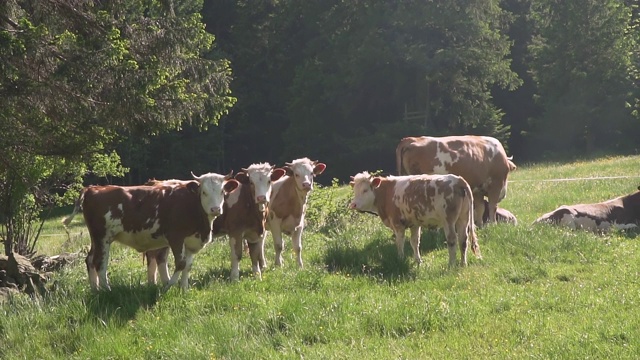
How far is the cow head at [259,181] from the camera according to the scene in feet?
44.5

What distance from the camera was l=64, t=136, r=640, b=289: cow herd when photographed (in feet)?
42.0

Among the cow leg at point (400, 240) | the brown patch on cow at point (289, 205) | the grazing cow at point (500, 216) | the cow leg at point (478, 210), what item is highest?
the brown patch on cow at point (289, 205)

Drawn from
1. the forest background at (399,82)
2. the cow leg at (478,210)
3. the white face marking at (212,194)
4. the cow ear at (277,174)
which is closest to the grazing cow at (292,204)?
the cow ear at (277,174)

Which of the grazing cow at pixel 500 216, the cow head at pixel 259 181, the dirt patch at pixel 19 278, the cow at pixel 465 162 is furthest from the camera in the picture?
the grazing cow at pixel 500 216

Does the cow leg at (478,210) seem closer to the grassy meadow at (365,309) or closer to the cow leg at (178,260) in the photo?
the grassy meadow at (365,309)

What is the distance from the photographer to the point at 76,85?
13.7 meters

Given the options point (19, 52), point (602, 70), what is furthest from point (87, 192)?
point (602, 70)

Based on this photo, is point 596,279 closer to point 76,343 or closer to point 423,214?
point 423,214

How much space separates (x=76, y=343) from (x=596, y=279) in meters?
7.67

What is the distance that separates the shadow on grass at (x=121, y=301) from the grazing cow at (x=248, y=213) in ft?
6.92

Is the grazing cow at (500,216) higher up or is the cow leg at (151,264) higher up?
the cow leg at (151,264)

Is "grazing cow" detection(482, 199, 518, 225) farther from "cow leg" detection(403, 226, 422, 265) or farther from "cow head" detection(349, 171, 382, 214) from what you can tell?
"cow leg" detection(403, 226, 422, 265)

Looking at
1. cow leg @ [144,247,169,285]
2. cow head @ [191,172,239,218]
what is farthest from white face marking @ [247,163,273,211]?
cow leg @ [144,247,169,285]

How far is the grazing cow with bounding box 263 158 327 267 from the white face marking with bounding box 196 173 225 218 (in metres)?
2.29
